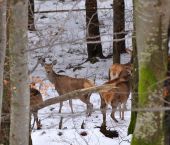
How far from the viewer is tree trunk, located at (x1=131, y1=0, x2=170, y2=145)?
469 cm

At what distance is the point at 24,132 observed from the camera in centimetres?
568

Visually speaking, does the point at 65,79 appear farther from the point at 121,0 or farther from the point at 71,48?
the point at 71,48

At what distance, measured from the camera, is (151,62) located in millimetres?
5133

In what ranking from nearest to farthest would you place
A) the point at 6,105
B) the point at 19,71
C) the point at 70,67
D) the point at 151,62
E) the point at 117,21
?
the point at 151,62, the point at 19,71, the point at 6,105, the point at 117,21, the point at 70,67

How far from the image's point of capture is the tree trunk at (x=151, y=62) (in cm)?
469

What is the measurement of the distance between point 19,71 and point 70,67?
12.5m

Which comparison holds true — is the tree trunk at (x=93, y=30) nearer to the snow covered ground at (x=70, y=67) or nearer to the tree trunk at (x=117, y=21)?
the snow covered ground at (x=70, y=67)

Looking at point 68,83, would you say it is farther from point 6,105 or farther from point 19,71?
point 19,71

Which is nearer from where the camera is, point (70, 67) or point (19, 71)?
point (19, 71)

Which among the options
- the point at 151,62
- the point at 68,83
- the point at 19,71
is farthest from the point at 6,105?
the point at 68,83

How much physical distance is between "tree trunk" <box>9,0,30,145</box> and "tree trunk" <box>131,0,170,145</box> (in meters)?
1.13

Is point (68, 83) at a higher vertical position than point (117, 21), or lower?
lower

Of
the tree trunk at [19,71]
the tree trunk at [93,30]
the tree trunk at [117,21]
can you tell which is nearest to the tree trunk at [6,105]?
the tree trunk at [19,71]

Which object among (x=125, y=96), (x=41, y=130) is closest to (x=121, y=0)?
(x=125, y=96)
